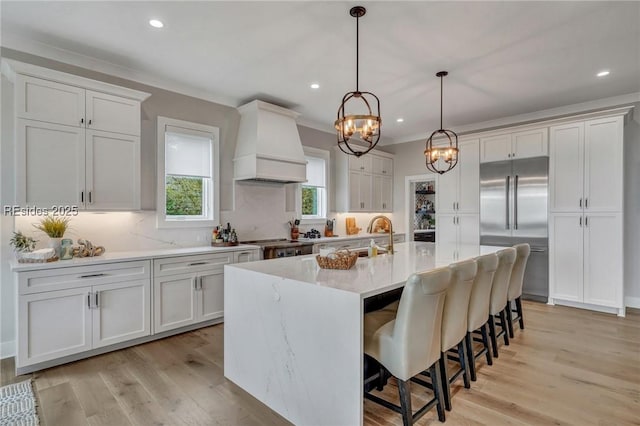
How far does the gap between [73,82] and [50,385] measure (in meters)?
2.67

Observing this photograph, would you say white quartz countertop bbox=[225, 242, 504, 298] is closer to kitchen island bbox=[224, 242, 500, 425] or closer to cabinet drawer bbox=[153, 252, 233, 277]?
kitchen island bbox=[224, 242, 500, 425]

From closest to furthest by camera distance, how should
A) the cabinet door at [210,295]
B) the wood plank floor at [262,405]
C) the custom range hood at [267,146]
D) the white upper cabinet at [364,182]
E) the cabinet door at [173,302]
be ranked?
the wood plank floor at [262,405], the cabinet door at [173,302], the cabinet door at [210,295], the custom range hood at [267,146], the white upper cabinet at [364,182]

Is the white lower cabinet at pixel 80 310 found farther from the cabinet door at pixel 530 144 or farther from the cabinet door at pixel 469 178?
the cabinet door at pixel 530 144

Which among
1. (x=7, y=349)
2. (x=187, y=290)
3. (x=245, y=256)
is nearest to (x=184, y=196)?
(x=245, y=256)

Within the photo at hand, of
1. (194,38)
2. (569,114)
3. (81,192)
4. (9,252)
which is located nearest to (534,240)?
(569,114)

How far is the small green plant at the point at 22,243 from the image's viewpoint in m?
2.97

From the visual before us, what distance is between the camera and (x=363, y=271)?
245cm

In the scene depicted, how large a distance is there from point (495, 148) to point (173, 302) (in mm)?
5154

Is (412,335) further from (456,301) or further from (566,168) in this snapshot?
(566,168)

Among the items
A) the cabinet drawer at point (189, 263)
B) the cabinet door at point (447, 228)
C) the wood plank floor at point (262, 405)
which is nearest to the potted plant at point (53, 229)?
the cabinet drawer at point (189, 263)

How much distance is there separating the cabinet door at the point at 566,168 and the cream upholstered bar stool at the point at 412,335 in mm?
3832

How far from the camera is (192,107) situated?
4371 millimetres

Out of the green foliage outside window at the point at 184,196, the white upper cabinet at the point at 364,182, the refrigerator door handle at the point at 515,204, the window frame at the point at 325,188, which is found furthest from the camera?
the white upper cabinet at the point at 364,182

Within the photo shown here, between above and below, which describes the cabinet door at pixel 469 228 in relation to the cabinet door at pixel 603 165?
below
